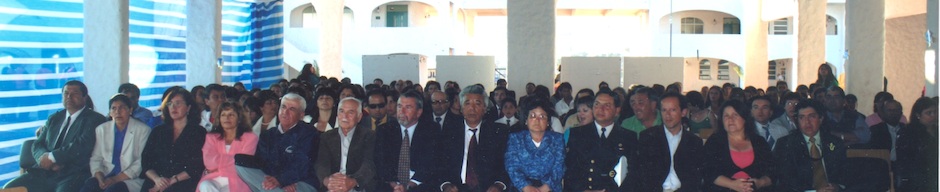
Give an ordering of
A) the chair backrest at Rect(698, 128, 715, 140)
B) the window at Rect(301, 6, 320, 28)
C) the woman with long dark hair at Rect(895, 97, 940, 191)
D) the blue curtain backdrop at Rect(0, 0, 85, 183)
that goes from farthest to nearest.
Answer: the window at Rect(301, 6, 320, 28)
the blue curtain backdrop at Rect(0, 0, 85, 183)
the chair backrest at Rect(698, 128, 715, 140)
the woman with long dark hair at Rect(895, 97, 940, 191)

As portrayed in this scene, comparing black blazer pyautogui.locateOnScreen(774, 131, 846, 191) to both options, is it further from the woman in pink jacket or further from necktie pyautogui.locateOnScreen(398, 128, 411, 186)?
the woman in pink jacket

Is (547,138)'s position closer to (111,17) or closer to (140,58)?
(111,17)

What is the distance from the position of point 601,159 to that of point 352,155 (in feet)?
5.89

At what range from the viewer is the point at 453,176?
6090 mm

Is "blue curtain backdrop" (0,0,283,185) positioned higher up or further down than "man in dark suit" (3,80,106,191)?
higher up

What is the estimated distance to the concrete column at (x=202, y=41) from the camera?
12125 millimetres

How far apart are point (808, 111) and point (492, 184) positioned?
2.37 m

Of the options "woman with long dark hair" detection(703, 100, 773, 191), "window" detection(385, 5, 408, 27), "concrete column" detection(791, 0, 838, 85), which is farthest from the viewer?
"window" detection(385, 5, 408, 27)

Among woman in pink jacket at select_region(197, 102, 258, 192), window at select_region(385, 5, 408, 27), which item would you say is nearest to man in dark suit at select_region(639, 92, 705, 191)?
woman in pink jacket at select_region(197, 102, 258, 192)

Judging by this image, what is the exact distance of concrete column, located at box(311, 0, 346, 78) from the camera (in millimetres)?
18031

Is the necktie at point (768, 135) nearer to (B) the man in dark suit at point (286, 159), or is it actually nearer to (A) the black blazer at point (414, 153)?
(A) the black blazer at point (414, 153)

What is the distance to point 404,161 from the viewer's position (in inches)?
243

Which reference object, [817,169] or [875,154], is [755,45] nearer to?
[875,154]

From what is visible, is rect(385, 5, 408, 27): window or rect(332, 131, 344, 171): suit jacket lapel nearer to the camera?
→ rect(332, 131, 344, 171): suit jacket lapel
